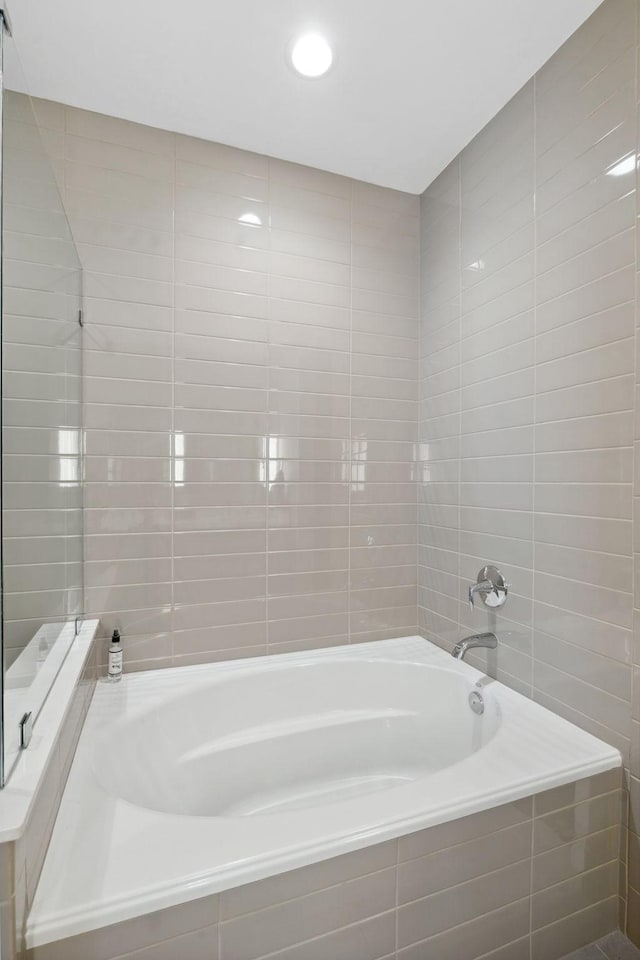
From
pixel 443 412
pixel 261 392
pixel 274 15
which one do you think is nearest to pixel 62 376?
pixel 261 392

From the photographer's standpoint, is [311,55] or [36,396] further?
[311,55]

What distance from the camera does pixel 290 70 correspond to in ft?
5.43

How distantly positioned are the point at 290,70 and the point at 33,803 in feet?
7.07

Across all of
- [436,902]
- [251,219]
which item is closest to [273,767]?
[436,902]

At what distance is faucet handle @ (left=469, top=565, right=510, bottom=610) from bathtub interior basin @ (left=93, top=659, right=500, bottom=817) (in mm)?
334

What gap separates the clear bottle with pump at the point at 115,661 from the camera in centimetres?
181

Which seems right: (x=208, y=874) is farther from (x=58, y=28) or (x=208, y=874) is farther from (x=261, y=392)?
(x=58, y=28)

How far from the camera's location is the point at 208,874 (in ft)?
3.00

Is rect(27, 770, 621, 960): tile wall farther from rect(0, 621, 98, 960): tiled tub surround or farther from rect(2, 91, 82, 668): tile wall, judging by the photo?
rect(2, 91, 82, 668): tile wall

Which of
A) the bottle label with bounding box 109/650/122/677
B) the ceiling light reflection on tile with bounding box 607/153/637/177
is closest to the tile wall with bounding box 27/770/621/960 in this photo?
the bottle label with bounding box 109/650/122/677

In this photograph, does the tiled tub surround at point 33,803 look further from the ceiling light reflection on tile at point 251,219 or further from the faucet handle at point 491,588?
the ceiling light reflection on tile at point 251,219

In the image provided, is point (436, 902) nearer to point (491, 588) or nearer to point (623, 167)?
point (491, 588)

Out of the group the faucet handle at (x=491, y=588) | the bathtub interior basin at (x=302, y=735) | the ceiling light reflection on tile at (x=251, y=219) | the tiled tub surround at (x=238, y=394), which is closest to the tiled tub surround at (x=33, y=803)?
the bathtub interior basin at (x=302, y=735)

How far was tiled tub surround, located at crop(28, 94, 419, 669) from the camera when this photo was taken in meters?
1.86
